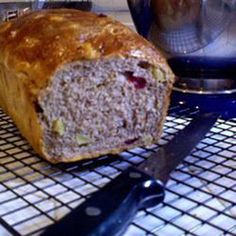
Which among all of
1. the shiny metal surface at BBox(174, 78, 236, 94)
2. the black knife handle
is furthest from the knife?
the shiny metal surface at BBox(174, 78, 236, 94)

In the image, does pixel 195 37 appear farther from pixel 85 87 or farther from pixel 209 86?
pixel 85 87

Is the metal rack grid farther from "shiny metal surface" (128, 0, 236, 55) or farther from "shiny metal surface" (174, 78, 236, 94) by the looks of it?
"shiny metal surface" (128, 0, 236, 55)

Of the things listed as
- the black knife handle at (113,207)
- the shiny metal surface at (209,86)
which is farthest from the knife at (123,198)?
the shiny metal surface at (209,86)

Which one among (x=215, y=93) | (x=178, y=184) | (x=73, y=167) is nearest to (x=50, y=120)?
(x=73, y=167)

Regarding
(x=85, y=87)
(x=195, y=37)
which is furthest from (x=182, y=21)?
(x=85, y=87)

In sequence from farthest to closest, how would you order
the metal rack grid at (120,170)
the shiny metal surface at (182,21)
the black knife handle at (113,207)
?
the shiny metal surface at (182,21) < the metal rack grid at (120,170) < the black knife handle at (113,207)

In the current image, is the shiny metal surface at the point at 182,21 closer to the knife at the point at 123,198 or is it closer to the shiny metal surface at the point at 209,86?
the shiny metal surface at the point at 209,86
